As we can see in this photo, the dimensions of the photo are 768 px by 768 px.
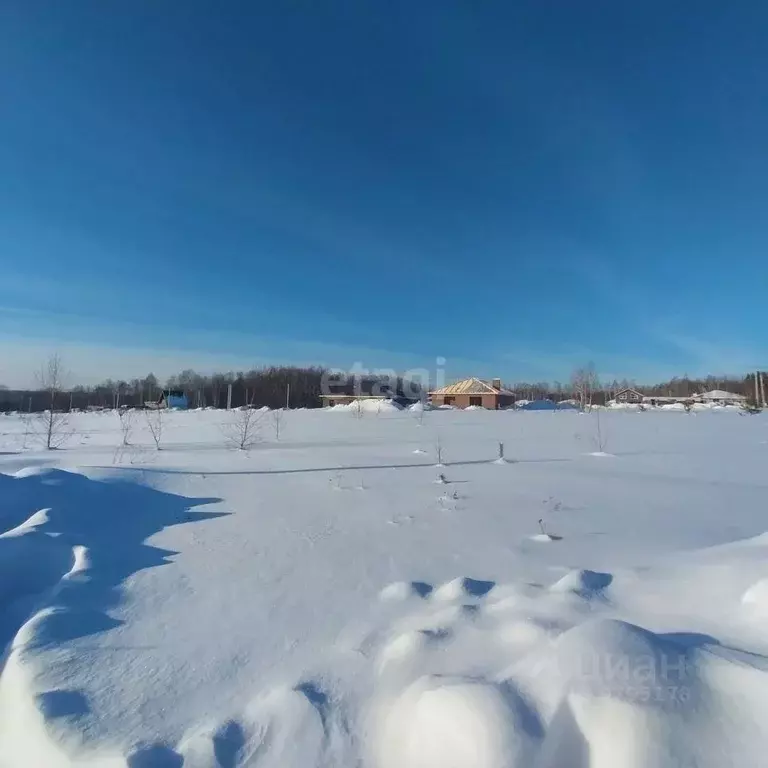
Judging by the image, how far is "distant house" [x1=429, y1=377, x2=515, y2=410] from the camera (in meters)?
51.3

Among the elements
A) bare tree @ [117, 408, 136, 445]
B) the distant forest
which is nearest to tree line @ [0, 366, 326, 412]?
the distant forest

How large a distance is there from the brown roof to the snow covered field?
45.3 meters

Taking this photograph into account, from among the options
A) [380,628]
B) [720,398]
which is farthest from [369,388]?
[380,628]

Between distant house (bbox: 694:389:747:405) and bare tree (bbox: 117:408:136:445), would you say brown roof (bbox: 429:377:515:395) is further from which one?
bare tree (bbox: 117:408:136:445)

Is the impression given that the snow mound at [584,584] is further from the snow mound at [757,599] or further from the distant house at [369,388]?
the distant house at [369,388]

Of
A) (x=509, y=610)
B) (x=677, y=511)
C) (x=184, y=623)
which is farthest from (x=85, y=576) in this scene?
(x=677, y=511)

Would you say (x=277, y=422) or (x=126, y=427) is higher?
(x=277, y=422)

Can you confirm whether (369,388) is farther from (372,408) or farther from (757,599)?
(757,599)

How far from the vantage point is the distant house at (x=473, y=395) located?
51344 mm

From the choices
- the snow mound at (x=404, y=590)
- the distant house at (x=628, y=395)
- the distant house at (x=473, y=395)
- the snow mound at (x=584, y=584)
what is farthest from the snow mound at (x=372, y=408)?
the distant house at (x=628, y=395)

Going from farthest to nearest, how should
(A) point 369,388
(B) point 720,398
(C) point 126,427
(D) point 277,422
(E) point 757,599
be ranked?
(A) point 369,388 → (B) point 720,398 → (D) point 277,422 → (C) point 126,427 → (E) point 757,599

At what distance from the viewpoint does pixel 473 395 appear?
52812 millimetres

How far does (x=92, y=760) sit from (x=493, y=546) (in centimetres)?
→ 365

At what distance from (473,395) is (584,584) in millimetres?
49931
